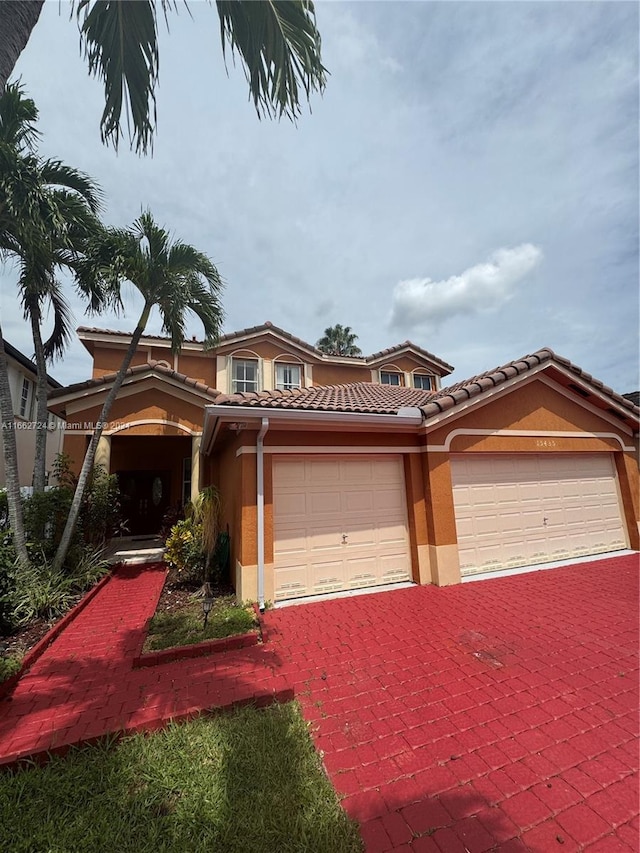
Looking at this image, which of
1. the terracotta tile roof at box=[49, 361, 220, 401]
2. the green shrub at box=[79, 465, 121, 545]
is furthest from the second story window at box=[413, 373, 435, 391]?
the green shrub at box=[79, 465, 121, 545]

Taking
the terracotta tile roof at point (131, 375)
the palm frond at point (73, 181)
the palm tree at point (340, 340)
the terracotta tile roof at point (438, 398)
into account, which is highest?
the palm tree at point (340, 340)

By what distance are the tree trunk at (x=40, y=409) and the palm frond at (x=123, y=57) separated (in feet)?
22.7

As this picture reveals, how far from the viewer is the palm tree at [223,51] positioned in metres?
3.95

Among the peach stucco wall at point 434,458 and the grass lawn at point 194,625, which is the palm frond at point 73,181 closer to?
the peach stucco wall at point 434,458

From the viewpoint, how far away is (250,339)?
16156 mm

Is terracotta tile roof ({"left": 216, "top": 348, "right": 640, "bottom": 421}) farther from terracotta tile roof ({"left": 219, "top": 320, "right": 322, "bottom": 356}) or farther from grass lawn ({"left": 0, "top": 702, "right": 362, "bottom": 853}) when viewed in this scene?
terracotta tile roof ({"left": 219, "top": 320, "right": 322, "bottom": 356})

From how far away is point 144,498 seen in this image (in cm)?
1563

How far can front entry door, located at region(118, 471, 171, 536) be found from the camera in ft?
49.9

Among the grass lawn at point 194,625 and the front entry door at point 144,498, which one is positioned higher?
the front entry door at point 144,498

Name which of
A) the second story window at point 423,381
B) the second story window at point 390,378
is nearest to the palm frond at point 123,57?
the second story window at point 390,378

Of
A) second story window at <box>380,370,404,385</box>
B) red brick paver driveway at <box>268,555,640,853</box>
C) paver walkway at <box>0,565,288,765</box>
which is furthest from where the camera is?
second story window at <box>380,370,404,385</box>

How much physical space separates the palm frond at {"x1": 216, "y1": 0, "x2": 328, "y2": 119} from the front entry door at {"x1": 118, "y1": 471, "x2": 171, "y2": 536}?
1457cm

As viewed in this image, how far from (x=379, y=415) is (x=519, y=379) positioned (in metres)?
4.14

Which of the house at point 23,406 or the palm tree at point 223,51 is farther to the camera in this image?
the house at point 23,406
